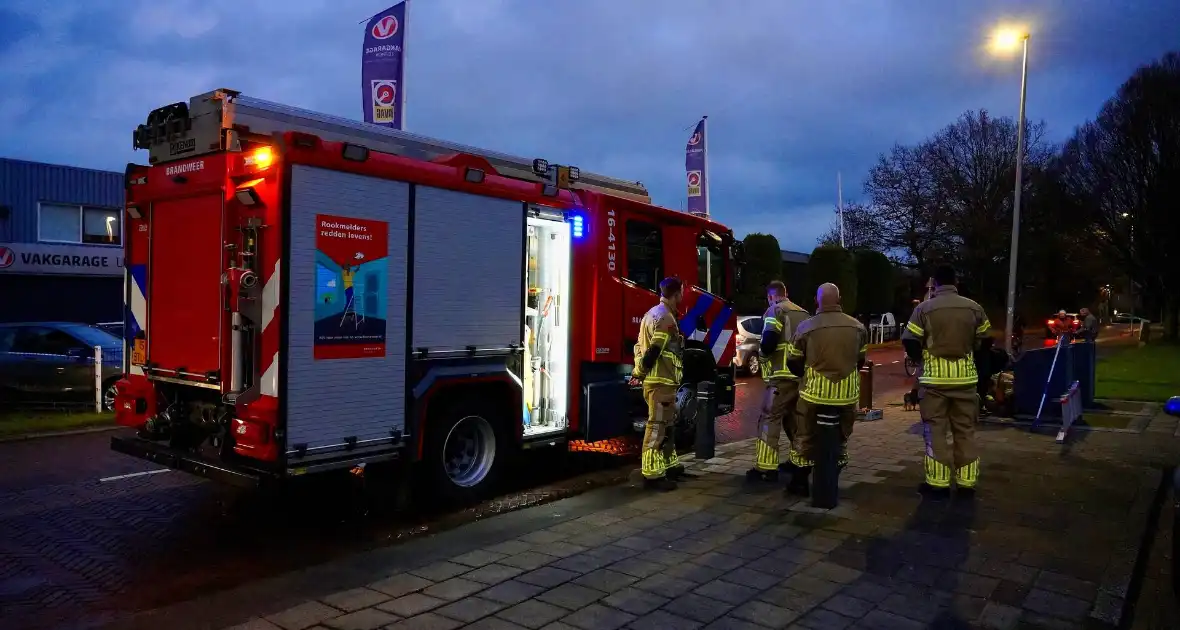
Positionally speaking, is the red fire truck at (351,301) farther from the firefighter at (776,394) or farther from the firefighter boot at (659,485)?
the firefighter at (776,394)

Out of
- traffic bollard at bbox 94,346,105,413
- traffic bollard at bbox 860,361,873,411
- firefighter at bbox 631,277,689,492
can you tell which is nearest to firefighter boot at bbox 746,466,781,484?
Answer: firefighter at bbox 631,277,689,492

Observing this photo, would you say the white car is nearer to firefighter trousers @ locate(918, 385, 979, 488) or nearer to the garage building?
firefighter trousers @ locate(918, 385, 979, 488)

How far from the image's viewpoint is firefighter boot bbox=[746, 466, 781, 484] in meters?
7.29

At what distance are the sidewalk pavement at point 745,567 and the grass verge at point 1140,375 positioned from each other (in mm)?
8961

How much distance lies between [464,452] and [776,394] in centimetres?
280

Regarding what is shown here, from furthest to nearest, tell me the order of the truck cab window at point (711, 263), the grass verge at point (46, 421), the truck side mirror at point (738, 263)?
the grass verge at point (46, 421) < the truck side mirror at point (738, 263) < the truck cab window at point (711, 263)

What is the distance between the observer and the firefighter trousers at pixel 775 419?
7223mm

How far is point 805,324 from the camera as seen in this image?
21.6 ft

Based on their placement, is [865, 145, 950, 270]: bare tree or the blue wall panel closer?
the blue wall panel

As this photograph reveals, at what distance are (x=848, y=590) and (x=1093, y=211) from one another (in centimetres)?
3456

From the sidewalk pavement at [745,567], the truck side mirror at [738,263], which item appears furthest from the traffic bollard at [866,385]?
the sidewalk pavement at [745,567]

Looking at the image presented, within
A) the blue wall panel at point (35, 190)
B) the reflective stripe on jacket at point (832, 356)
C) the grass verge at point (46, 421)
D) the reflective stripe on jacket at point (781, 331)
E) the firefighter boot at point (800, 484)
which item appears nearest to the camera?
the reflective stripe on jacket at point (832, 356)

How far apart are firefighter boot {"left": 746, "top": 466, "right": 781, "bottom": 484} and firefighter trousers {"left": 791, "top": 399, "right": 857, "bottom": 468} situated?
40cm

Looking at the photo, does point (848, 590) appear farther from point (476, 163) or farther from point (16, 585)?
point (16, 585)
